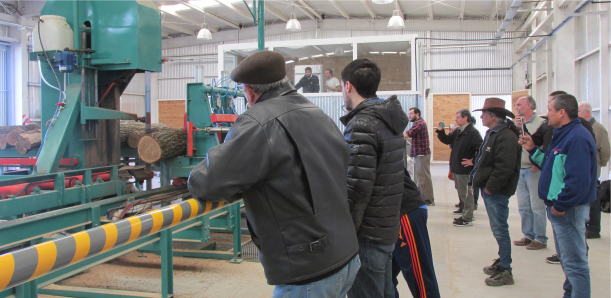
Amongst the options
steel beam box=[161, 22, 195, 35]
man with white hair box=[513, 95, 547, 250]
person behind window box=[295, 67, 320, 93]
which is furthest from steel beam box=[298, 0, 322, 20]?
man with white hair box=[513, 95, 547, 250]

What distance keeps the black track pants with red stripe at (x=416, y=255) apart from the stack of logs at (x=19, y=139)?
14.9 feet

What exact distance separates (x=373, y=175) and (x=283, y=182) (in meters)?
0.85

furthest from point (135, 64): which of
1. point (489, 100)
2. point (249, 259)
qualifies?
point (489, 100)

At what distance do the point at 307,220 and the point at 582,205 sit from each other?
2.64 meters

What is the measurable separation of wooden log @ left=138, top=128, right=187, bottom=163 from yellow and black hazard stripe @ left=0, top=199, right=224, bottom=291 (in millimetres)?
2928

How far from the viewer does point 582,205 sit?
3.02 meters

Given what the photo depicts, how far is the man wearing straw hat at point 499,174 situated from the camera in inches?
146

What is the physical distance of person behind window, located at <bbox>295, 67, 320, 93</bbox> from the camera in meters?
11.0

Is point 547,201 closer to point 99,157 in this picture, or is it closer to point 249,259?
point 249,259

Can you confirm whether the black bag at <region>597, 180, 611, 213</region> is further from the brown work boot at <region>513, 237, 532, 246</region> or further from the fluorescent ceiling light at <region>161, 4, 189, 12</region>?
the fluorescent ceiling light at <region>161, 4, 189, 12</region>

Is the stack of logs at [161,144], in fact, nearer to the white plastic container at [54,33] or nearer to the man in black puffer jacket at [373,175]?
the white plastic container at [54,33]

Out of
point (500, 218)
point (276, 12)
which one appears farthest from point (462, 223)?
point (276, 12)

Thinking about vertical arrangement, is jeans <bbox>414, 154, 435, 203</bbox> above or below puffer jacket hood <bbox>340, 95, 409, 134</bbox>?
below

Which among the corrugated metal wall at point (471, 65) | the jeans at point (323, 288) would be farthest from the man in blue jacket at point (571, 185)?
the corrugated metal wall at point (471, 65)
